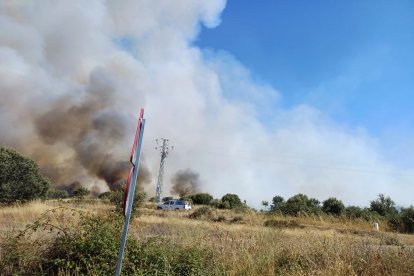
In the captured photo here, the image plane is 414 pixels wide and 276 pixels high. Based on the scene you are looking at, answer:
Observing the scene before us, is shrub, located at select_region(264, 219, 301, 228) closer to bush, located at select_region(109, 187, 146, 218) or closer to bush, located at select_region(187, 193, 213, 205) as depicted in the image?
bush, located at select_region(109, 187, 146, 218)

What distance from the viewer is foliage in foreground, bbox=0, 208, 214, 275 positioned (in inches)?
291

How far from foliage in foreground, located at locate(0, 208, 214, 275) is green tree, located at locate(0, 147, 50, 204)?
940 inches

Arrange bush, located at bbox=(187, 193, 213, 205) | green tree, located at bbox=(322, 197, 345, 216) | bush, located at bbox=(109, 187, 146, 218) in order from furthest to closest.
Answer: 1. bush, located at bbox=(187, 193, 213, 205)
2. green tree, located at bbox=(322, 197, 345, 216)
3. bush, located at bbox=(109, 187, 146, 218)

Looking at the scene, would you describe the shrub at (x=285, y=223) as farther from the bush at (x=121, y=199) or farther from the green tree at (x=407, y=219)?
the bush at (x=121, y=199)

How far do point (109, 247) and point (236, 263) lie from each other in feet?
8.32

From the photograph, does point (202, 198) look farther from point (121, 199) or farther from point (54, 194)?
point (121, 199)

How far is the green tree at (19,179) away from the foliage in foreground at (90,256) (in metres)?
23.9

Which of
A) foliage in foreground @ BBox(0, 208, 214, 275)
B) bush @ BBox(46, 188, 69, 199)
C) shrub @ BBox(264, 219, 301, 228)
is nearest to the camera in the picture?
foliage in foreground @ BBox(0, 208, 214, 275)

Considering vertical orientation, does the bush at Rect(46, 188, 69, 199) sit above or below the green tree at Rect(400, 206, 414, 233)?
above

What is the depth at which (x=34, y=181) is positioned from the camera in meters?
32.5

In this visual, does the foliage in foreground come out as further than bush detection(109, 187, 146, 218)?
No

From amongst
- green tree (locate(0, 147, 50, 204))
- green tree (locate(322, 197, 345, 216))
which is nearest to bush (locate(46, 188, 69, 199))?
green tree (locate(0, 147, 50, 204))

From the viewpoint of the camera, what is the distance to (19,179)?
32.2m

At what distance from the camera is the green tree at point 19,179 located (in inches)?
1190
